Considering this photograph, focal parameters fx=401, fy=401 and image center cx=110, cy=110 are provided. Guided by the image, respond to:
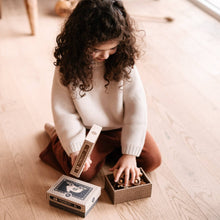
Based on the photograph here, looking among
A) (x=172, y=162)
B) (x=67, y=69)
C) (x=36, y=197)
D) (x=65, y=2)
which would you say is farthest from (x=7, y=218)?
(x=65, y=2)

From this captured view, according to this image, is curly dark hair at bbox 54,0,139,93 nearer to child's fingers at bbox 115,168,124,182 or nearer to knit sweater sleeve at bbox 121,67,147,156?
knit sweater sleeve at bbox 121,67,147,156

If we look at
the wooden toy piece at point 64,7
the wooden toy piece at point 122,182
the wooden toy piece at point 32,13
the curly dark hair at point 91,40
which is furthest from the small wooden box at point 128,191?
the wooden toy piece at point 64,7

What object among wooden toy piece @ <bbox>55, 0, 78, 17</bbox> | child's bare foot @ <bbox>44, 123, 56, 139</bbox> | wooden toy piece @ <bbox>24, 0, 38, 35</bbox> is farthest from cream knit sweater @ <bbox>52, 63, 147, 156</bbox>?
wooden toy piece @ <bbox>55, 0, 78, 17</bbox>

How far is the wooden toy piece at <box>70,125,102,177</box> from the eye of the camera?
1217 mm

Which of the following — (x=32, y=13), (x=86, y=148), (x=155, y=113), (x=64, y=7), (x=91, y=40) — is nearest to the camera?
(x=91, y=40)

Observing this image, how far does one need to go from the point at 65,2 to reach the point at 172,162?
58.2 inches

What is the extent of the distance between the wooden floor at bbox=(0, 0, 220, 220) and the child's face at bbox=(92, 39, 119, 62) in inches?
11.5

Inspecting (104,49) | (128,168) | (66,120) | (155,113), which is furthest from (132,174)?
(155,113)

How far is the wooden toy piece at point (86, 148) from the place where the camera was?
1.22 meters

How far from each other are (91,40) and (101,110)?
1.11 feet

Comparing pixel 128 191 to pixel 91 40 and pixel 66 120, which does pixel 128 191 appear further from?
pixel 91 40

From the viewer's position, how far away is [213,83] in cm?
203

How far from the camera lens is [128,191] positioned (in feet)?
4.33

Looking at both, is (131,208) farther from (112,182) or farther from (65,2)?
(65,2)
